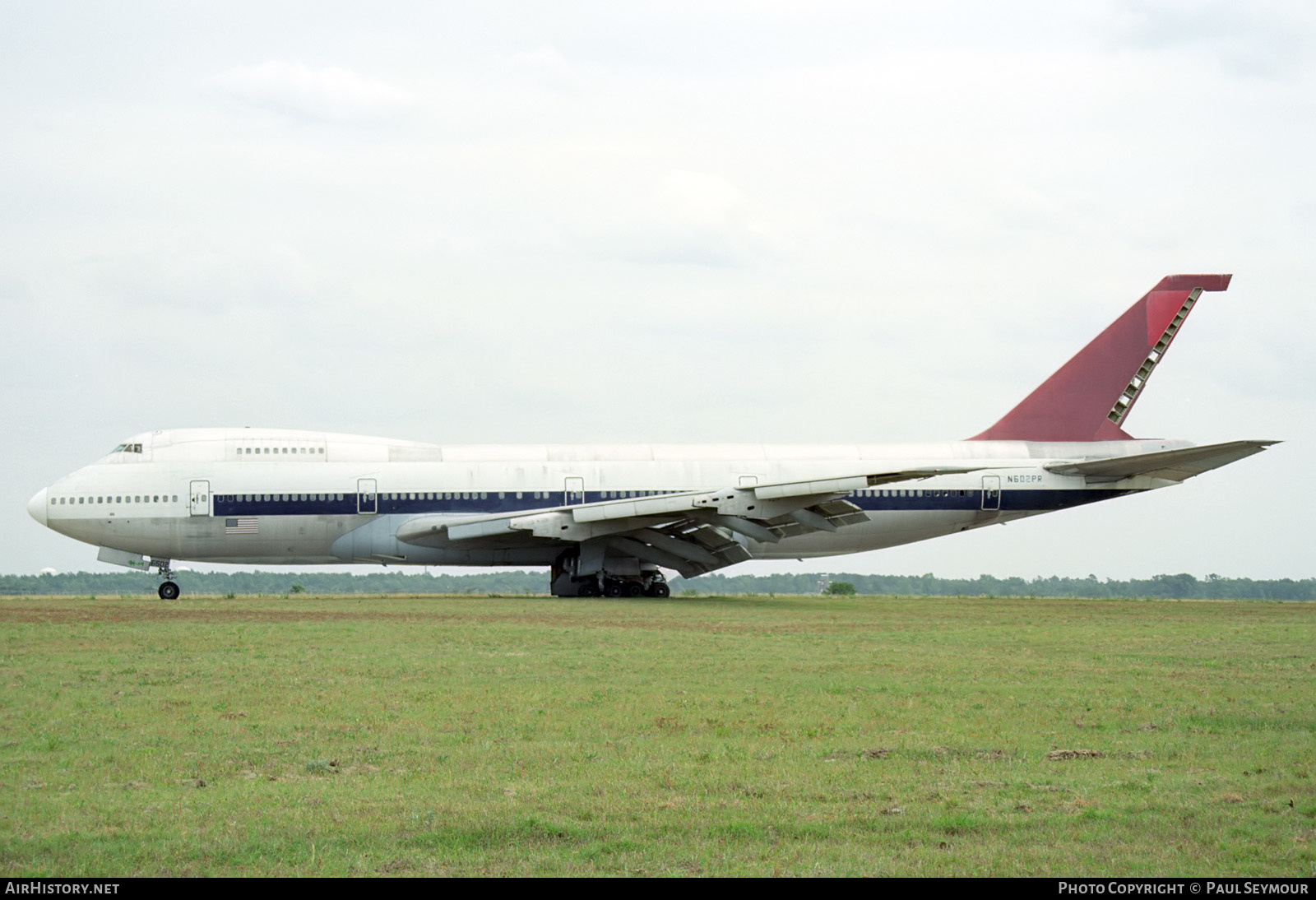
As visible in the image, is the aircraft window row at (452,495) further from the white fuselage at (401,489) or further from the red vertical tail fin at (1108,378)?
the red vertical tail fin at (1108,378)

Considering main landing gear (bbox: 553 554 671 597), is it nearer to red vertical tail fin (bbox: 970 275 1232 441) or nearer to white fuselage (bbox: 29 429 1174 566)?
white fuselage (bbox: 29 429 1174 566)

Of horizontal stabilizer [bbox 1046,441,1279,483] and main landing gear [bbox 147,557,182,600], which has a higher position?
horizontal stabilizer [bbox 1046,441,1279,483]

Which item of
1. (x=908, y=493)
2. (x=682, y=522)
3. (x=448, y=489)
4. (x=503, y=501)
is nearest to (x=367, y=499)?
(x=448, y=489)

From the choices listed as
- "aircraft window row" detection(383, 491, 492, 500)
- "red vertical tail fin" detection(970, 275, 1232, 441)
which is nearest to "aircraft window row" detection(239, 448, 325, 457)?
"aircraft window row" detection(383, 491, 492, 500)

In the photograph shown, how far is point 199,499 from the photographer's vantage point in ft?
114

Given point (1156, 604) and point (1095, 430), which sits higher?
point (1095, 430)

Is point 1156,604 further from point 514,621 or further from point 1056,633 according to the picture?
point 514,621

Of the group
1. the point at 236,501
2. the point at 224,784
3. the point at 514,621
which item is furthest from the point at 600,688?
the point at 236,501

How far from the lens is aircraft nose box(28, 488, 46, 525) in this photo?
3525 cm

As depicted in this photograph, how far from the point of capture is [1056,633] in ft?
75.2

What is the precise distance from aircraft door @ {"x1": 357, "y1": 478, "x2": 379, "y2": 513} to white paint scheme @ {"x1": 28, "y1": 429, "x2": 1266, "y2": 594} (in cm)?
11

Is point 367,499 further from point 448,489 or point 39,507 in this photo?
point 39,507

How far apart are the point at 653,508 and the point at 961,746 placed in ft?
69.0

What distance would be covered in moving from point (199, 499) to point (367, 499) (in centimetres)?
436
